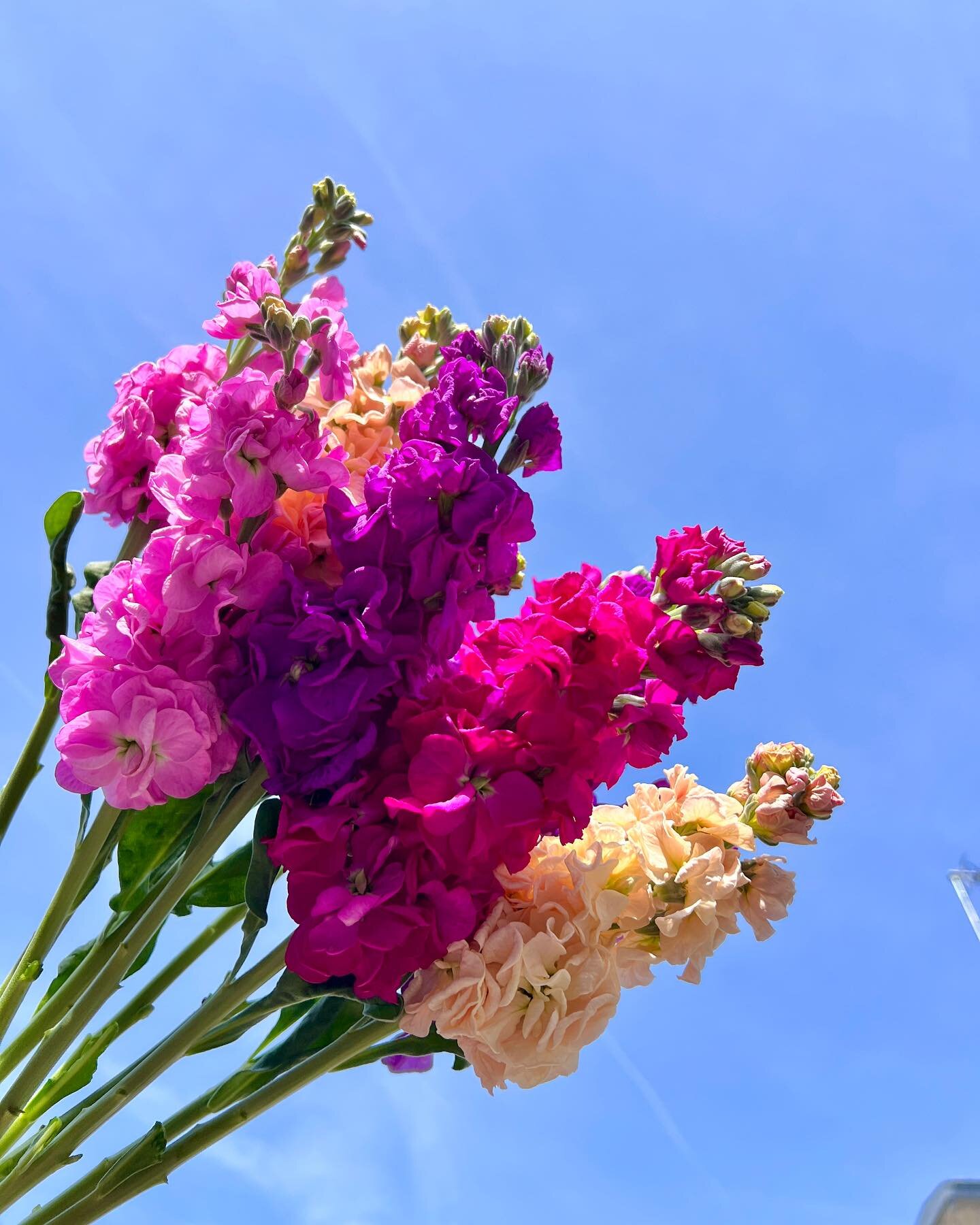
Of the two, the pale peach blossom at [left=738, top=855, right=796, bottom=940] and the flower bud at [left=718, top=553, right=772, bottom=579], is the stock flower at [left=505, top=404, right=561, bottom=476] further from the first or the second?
the pale peach blossom at [left=738, top=855, right=796, bottom=940]

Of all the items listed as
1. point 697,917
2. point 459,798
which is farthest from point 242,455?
point 697,917

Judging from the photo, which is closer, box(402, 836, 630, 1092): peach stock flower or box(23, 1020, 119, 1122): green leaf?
box(402, 836, 630, 1092): peach stock flower

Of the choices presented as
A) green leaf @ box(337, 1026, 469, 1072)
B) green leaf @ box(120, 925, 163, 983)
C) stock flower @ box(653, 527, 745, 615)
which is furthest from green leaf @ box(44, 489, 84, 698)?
stock flower @ box(653, 527, 745, 615)

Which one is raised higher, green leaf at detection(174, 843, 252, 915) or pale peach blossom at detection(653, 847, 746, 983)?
green leaf at detection(174, 843, 252, 915)

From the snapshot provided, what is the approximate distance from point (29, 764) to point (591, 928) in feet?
1.99

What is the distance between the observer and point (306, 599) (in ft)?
2.71

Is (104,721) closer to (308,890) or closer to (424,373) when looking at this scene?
(308,890)

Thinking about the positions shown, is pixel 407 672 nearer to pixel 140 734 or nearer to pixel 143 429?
pixel 140 734

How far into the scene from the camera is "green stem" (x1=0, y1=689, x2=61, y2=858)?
1054mm

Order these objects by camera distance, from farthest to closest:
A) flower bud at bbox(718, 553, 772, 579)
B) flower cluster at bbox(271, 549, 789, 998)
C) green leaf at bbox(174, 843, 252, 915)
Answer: green leaf at bbox(174, 843, 252, 915) → flower bud at bbox(718, 553, 772, 579) → flower cluster at bbox(271, 549, 789, 998)

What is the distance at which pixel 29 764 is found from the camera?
107 centimetres

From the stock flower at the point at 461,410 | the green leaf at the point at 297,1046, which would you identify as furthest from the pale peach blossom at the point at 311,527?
the green leaf at the point at 297,1046

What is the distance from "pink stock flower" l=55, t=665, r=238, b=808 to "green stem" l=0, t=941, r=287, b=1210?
0.18 meters

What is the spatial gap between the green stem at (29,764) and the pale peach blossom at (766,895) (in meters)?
0.70
